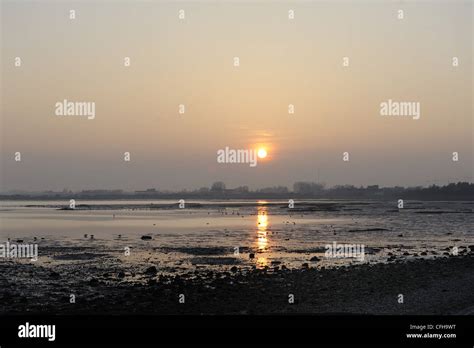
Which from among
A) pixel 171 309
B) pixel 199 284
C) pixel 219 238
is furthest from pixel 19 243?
pixel 171 309

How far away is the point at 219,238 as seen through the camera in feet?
161

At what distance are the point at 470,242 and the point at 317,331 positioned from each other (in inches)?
1518

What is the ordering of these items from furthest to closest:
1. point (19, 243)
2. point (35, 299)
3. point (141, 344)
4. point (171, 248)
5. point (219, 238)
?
point (219, 238) → point (19, 243) → point (171, 248) → point (35, 299) → point (141, 344)

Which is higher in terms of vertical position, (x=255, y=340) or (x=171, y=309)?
(x=255, y=340)

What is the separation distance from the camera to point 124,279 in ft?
86.7

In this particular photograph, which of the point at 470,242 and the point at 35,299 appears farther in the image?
the point at 470,242

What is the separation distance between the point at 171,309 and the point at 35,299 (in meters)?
6.25

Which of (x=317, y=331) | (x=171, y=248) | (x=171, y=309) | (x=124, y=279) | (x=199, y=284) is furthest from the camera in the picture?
(x=171, y=248)

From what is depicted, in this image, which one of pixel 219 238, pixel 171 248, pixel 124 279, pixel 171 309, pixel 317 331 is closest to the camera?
pixel 317 331

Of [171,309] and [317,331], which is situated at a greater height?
[317,331]

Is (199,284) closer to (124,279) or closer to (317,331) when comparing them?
(124,279)

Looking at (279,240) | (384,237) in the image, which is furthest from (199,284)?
(384,237)

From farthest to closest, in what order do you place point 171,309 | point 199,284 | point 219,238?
point 219,238, point 199,284, point 171,309

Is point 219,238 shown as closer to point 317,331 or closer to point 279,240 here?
point 279,240
